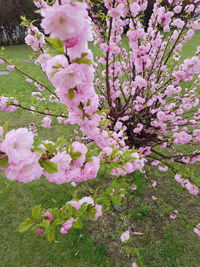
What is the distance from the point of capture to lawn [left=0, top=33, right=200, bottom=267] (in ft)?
8.43

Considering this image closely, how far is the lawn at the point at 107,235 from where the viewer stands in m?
2.57

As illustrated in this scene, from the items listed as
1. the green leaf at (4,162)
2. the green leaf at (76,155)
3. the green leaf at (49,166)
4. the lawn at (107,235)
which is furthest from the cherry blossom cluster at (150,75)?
the green leaf at (4,162)

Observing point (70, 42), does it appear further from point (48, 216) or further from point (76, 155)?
point (48, 216)

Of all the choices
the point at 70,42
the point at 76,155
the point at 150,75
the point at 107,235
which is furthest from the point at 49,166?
the point at 150,75

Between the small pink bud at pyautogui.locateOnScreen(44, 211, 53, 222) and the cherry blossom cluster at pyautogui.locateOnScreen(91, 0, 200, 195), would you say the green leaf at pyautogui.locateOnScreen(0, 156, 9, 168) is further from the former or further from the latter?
the cherry blossom cluster at pyautogui.locateOnScreen(91, 0, 200, 195)

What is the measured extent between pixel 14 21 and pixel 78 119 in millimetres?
20477

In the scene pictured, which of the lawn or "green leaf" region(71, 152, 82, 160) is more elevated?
"green leaf" region(71, 152, 82, 160)

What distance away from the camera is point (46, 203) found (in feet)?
10.6

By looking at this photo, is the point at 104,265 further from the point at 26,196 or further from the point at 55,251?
the point at 26,196

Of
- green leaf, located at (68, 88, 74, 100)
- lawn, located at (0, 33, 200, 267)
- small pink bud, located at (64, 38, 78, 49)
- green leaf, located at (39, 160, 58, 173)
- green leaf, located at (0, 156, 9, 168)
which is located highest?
small pink bud, located at (64, 38, 78, 49)

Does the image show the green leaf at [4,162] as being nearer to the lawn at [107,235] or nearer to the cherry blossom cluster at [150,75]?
the lawn at [107,235]

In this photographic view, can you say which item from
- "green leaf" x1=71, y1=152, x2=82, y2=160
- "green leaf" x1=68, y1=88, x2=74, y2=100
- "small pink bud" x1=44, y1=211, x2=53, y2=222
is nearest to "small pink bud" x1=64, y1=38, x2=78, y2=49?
"green leaf" x1=68, y1=88, x2=74, y2=100

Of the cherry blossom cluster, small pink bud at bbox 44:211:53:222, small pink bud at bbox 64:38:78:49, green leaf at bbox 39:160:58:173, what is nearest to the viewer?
small pink bud at bbox 64:38:78:49

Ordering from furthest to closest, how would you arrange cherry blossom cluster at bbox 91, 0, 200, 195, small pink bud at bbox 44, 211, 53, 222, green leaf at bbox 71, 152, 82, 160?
cherry blossom cluster at bbox 91, 0, 200, 195 → small pink bud at bbox 44, 211, 53, 222 → green leaf at bbox 71, 152, 82, 160
